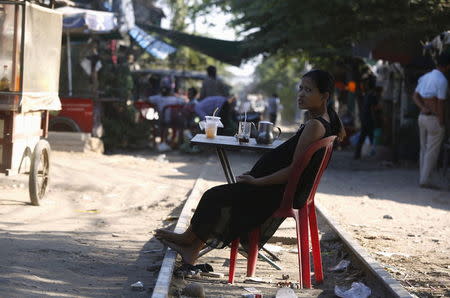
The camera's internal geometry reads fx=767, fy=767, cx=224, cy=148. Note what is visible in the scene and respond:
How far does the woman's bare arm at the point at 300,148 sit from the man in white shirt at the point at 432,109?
7.59 meters

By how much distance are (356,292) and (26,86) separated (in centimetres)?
517

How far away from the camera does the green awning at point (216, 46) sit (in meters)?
23.0

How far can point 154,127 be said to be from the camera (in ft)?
70.9

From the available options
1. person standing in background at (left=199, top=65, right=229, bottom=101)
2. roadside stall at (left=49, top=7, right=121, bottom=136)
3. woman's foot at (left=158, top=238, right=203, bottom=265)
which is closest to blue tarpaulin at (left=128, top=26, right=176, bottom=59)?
roadside stall at (left=49, top=7, right=121, bottom=136)

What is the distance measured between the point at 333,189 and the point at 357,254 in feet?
22.1

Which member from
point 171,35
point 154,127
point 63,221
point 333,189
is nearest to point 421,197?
point 333,189

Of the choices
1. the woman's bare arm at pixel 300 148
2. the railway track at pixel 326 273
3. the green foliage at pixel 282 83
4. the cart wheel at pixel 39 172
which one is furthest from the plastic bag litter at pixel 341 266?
the green foliage at pixel 282 83

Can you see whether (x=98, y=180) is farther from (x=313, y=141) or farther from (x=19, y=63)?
(x=313, y=141)

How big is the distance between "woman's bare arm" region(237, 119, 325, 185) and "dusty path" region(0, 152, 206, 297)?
1.22m

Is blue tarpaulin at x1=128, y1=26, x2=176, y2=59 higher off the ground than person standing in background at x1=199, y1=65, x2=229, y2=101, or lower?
higher

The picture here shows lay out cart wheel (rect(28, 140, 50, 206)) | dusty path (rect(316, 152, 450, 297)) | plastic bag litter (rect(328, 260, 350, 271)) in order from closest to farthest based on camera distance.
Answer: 1. dusty path (rect(316, 152, 450, 297))
2. plastic bag litter (rect(328, 260, 350, 271))
3. cart wheel (rect(28, 140, 50, 206))

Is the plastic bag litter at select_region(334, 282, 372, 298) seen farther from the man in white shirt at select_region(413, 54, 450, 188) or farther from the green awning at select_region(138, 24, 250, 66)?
the green awning at select_region(138, 24, 250, 66)

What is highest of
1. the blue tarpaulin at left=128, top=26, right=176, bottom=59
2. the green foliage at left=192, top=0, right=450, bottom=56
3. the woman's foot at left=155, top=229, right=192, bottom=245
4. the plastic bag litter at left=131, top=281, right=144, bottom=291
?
the green foliage at left=192, top=0, right=450, bottom=56

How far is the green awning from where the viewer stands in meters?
23.0
